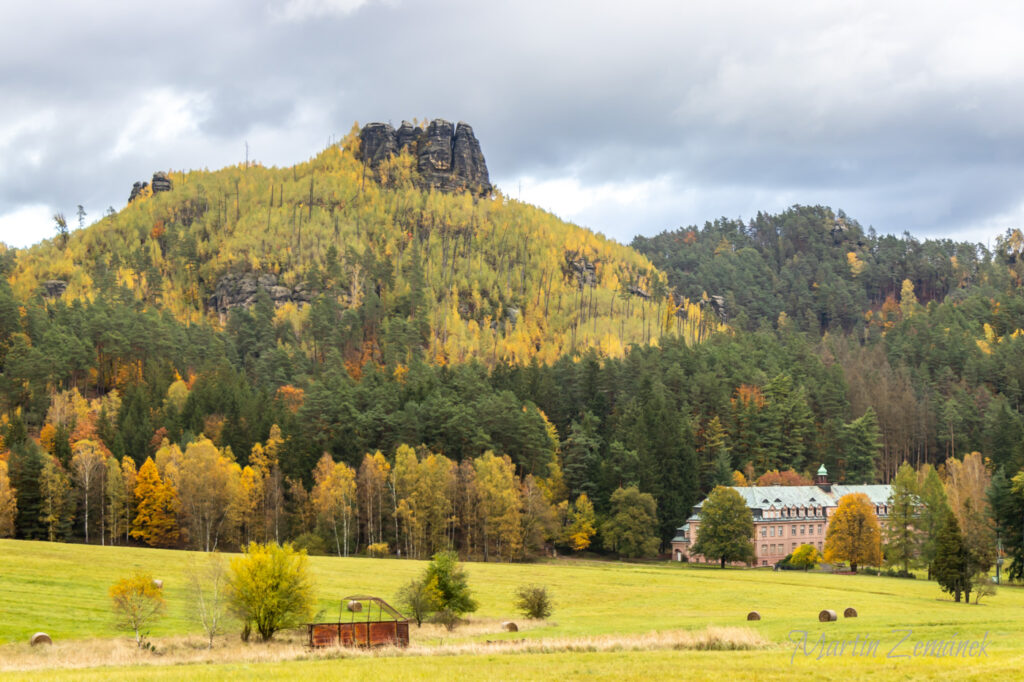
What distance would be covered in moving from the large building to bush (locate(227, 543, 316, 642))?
68192 mm

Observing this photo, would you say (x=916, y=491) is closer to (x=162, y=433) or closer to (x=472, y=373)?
(x=472, y=373)

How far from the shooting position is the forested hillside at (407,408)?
325 feet

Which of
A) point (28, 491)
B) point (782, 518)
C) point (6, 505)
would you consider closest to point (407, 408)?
point (28, 491)

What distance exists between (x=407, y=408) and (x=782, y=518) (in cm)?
4596

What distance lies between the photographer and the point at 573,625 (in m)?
52.7

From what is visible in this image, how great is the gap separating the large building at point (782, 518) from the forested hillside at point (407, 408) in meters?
4.60

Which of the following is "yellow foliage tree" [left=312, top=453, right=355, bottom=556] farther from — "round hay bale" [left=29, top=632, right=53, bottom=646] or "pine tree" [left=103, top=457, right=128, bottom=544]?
"round hay bale" [left=29, top=632, right=53, bottom=646]

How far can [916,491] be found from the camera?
9975 centimetres

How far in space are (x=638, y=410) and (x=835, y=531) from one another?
Result: 3303cm

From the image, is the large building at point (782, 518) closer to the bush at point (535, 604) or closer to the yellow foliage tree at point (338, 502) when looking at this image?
the yellow foliage tree at point (338, 502)

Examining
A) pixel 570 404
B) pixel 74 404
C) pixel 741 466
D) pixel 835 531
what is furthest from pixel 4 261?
pixel 835 531

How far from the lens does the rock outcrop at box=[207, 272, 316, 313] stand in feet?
617

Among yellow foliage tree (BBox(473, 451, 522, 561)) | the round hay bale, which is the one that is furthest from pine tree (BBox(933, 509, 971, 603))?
the round hay bale

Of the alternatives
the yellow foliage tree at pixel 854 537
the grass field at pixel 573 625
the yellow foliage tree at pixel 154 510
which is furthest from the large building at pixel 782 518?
the yellow foliage tree at pixel 154 510
